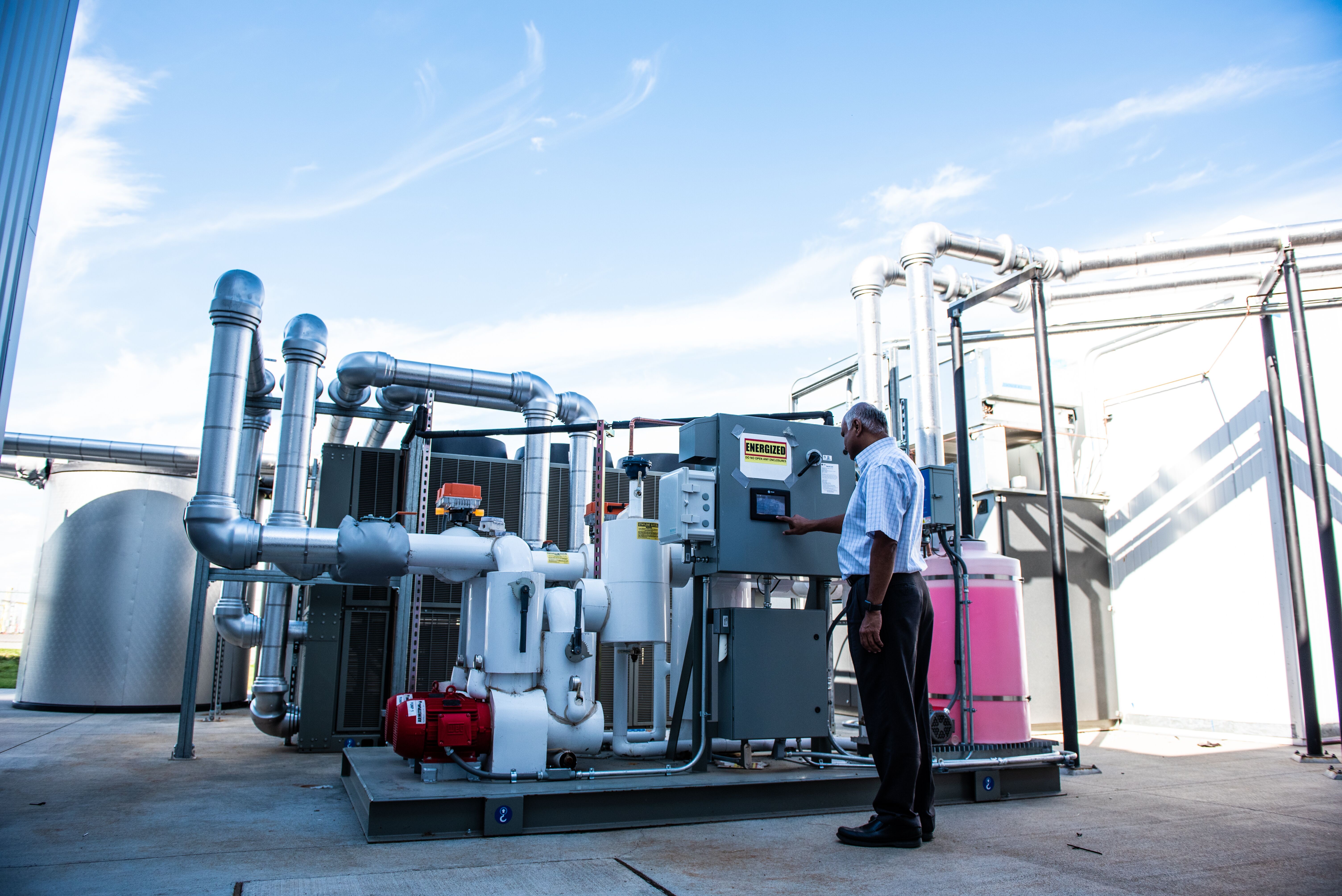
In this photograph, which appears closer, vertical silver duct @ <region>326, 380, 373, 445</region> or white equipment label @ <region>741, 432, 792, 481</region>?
white equipment label @ <region>741, 432, 792, 481</region>

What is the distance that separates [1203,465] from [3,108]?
31.1ft

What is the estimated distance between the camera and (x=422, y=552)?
453 cm

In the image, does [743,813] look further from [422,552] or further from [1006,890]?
[422,552]


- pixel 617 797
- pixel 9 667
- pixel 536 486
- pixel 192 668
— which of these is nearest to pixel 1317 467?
pixel 617 797

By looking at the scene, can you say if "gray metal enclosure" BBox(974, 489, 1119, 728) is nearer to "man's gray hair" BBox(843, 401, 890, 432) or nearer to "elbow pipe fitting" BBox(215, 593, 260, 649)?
"man's gray hair" BBox(843, 401, 890, 432)

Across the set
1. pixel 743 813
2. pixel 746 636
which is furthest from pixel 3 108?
pixel 743 813

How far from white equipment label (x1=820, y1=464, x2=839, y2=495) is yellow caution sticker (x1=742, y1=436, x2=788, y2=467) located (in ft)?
0.80

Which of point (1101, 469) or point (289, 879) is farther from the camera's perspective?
point (1101, 469)

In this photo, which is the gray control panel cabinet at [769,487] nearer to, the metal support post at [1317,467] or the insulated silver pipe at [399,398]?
the insulated silver pipe at [399,398]

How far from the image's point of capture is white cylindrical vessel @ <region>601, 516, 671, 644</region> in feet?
15.1

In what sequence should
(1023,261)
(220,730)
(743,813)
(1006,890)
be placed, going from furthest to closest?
(1023,261) < (220,730) < (743,813) < (1006,890)

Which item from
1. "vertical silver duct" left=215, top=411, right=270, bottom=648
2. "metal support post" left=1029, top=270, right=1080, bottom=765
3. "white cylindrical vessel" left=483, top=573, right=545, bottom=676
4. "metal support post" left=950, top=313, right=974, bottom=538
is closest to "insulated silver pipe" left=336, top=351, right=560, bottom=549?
"vertical silver duct" left=215, top=411, right=270, bottom=648

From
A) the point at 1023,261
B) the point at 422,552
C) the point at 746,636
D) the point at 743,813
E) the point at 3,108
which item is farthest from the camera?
the point at 1023,261

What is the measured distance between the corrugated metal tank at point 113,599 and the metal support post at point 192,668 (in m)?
4.49
